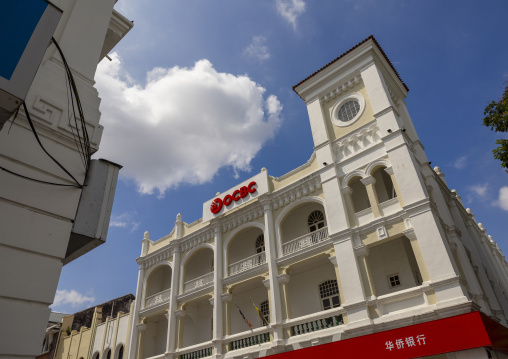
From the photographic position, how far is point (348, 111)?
62.2 ft

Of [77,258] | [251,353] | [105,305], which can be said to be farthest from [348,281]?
[105,305]

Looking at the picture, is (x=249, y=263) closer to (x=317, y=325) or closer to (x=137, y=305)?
(x=317, y=325)

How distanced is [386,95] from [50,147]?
16.1 m

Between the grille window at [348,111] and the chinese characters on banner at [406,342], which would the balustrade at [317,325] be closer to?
the chinese characters on banner at [406,342]

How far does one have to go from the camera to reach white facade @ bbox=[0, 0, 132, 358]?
334 cm

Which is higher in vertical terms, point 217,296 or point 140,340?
point 217,296

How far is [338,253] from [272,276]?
3.50 m

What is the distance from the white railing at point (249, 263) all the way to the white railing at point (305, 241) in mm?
1489

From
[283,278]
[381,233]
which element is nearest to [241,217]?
[283,278]

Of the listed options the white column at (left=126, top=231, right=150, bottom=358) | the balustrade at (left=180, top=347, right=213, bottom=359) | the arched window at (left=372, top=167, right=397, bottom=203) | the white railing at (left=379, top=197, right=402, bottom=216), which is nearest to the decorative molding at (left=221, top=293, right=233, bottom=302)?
the balustrade at (left=180, top=347, right=213, bottom=359)

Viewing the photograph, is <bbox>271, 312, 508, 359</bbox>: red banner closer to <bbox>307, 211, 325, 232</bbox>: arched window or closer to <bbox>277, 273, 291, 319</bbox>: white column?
<bbox>277, 273, 291, 319</bbox>: white column

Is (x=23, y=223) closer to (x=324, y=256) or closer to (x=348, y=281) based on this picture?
(x=348, y=281)

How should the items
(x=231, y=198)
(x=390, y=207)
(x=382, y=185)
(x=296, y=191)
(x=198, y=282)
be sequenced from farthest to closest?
(x=231, y=198)
(x=198, y=282)
(x=296, y=191)
(x=382, y=185)
(x=390, y=207)

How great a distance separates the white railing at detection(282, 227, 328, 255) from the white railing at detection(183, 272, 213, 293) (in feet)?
16.8
